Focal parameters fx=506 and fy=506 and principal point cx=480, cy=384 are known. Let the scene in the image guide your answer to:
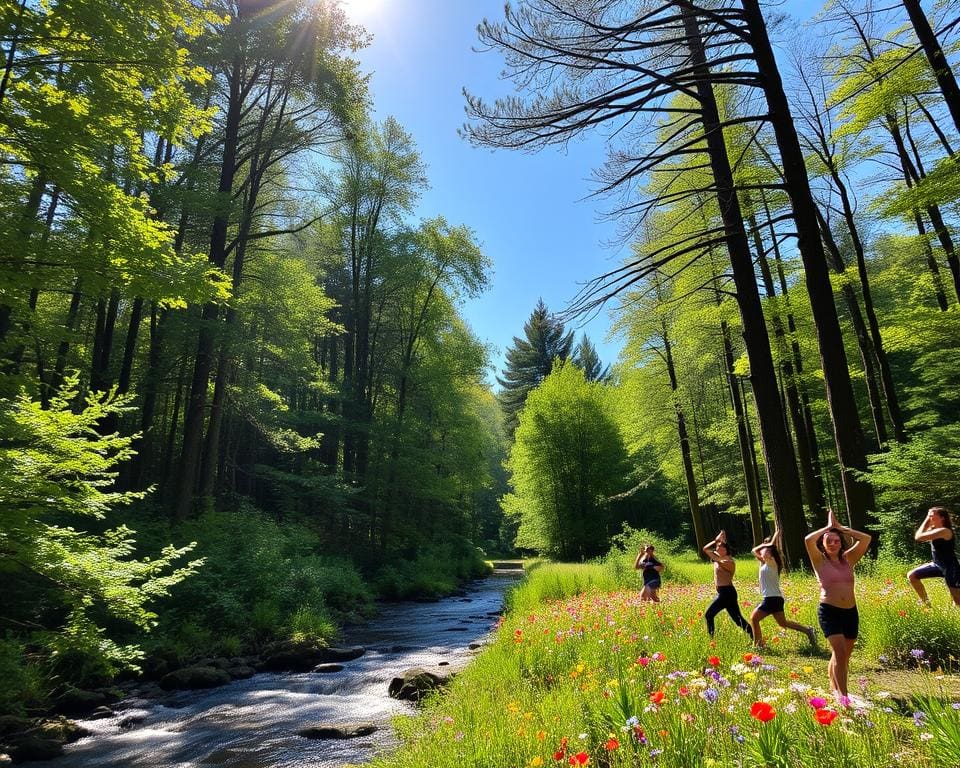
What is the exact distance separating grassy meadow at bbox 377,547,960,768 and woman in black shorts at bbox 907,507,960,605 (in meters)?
0.24

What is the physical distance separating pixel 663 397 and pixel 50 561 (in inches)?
782

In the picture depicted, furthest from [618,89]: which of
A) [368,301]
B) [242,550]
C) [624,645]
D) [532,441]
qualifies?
[532,441]

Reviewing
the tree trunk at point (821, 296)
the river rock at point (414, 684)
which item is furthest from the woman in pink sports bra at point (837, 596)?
the river rock at point (414, 684)

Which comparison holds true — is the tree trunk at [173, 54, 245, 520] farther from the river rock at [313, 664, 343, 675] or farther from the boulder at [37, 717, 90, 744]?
the boulder at [37, 717, 90, 744]

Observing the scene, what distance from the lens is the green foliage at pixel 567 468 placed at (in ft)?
93.7

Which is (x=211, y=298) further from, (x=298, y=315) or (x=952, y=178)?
(x=298, y=315)

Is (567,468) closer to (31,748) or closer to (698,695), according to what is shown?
(31,748)

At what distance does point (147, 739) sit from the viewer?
22.7 feet

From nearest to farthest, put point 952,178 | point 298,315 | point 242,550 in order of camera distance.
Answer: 1. point 952,178
2. point 242,550
3. point 298,315

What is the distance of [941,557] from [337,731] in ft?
26.2

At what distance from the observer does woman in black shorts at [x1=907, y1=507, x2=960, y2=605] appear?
6043mm

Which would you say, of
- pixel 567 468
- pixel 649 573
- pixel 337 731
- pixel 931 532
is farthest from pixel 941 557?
pixel 567 468

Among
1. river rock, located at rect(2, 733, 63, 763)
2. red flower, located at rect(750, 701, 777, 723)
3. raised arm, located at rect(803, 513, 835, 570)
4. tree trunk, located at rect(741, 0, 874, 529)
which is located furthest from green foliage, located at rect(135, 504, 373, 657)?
red flower, located at rect(750, 701, 777, 723)

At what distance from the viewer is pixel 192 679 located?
30.7 ft
